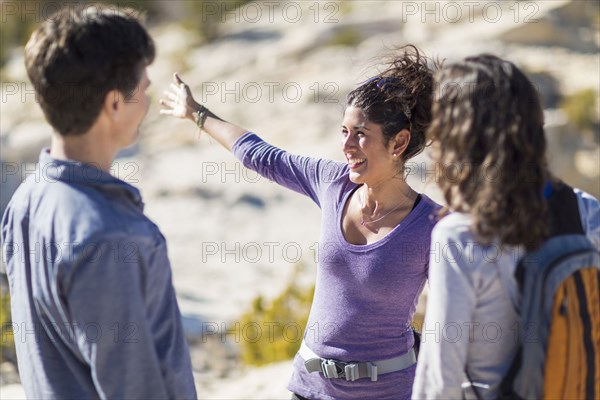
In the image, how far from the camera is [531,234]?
1.78 metres

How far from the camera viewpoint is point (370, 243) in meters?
2.55

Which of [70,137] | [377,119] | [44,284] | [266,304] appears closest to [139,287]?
[44,284]

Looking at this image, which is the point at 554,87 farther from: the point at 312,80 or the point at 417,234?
the point at 417,234

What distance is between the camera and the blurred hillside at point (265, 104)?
8.83 meters

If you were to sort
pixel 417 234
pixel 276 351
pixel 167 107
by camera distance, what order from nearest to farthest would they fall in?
pixel 417 234, pixel 167 107, pixel 276 351

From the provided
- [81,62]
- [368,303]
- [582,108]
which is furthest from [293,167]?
[582,108]

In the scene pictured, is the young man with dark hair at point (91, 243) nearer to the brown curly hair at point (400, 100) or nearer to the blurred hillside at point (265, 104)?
the brown curly hair at point (400, 100)

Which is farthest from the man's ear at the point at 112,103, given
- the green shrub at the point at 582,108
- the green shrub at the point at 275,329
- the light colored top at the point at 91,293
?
the green shrub at the point at 582,108

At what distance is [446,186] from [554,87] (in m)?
12.3

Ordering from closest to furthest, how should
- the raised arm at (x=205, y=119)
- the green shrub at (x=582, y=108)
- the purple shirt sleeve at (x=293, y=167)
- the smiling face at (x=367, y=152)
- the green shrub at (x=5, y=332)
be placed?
the smiling face at (x=367, y=152) < the purple shirt sleeve at (x=293, y=167) < the raised arm at (x=205, y=119) < the green shrub at (x=5, y=332) < the green shrub at (x=582, y=108)

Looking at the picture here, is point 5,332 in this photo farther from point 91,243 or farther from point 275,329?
point 91,243

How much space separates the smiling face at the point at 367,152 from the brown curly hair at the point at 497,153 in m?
0.77

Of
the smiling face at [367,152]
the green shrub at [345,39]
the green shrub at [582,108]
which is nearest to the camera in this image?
the smiling face at [367,152]

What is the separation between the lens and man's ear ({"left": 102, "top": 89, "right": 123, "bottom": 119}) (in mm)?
1867
